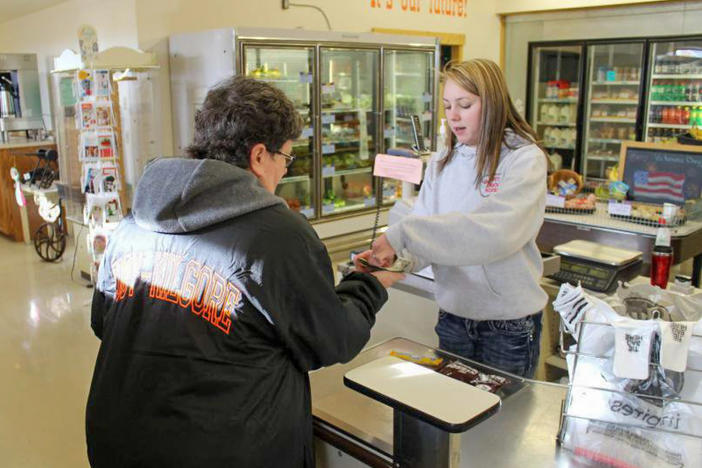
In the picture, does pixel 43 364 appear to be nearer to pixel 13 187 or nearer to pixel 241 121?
pixel 241 121

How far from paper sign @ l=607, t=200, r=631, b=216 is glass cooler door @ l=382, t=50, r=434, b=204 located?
9.47ft

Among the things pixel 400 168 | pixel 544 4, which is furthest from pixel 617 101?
pixel 400 168

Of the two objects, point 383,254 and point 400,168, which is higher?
point 400,168

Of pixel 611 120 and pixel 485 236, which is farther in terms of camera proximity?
pixel 611 120

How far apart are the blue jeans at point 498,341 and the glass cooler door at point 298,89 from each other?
3.67 metres

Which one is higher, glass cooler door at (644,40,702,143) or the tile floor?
glass cooler door at (644,40,702,143)

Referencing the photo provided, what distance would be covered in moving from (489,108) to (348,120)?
438 centimetres

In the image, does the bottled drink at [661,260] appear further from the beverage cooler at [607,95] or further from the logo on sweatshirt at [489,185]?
the beverage cooler at [607,95]

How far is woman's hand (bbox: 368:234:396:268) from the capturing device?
177cm

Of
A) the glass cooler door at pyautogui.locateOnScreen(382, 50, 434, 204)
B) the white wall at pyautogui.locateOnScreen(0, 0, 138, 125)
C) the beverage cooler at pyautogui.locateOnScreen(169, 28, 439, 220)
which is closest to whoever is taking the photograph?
the beverage cooler at pyautogui.locateOnScreen(169, 28, 439, 220)

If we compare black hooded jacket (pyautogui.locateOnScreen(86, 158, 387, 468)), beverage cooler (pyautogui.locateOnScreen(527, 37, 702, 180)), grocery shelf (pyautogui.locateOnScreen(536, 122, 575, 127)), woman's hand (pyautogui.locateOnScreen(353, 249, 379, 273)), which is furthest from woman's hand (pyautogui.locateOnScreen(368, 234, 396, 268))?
grocery shelf (pyautogui.locateOnScreen(536, 122, 575, 127))

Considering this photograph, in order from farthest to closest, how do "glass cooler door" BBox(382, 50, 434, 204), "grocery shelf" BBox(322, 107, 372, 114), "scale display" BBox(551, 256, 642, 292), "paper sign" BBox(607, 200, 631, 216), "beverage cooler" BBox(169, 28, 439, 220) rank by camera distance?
1. "glass cooler door" BBox(382, 50, 434, 204)
2. "grocery shelf" BBox(322, 107, 372, 114)
3. "beverage cooler" BBox(169, 28, 439, 220)
4. "paper sign" BBox(607, 200, 631, 216)
5. "scale display" BBox(551, 256, 642, 292)

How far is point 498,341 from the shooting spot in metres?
1.83

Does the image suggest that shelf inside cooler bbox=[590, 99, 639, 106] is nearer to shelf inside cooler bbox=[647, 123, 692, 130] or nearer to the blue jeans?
shelf inside cooler bbox=[647, 123, 692, 130]
